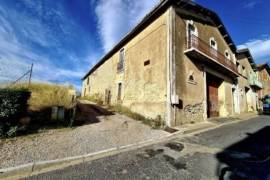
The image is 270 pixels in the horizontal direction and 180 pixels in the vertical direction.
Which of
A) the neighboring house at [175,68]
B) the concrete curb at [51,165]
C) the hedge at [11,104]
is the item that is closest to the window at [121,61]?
the neighboring house at [175,68]

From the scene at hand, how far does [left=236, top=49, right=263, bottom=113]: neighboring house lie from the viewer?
17.4 m

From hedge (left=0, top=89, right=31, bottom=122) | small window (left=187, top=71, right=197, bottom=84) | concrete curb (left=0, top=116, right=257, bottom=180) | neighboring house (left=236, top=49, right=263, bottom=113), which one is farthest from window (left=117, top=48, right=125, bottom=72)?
neighboring house (left=236, top=49, right=263, bottom=113)

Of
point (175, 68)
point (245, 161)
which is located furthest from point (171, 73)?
point (245, 161)

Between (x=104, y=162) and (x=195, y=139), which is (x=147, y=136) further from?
(x=104, y=162)

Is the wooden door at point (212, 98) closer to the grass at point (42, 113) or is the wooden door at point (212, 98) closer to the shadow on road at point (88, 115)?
the shadow on road at point (88, 115)

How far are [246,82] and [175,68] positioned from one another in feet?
52.0

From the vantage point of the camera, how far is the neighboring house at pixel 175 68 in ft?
28.1

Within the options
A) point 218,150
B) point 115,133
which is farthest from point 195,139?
point 115,133

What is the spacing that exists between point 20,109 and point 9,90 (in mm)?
724

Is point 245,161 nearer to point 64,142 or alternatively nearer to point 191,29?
point 64,142

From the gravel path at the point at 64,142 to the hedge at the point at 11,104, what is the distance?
0.83 meters

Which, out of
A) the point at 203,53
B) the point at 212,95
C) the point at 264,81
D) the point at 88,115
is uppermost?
the point at 264,81

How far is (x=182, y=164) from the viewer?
375 centimetres

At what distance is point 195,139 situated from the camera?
5941 millimetres
